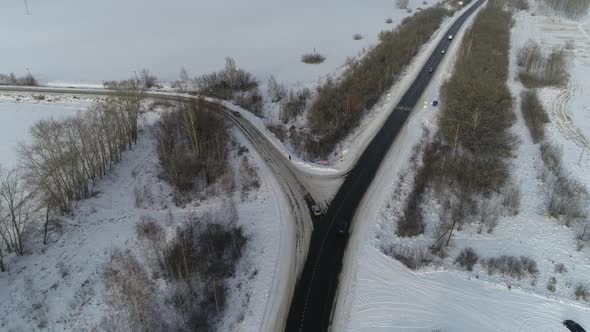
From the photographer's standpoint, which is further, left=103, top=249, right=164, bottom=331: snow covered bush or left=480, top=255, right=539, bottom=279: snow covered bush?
left=480, top=255, right=539, bottom=279: snow covered bush

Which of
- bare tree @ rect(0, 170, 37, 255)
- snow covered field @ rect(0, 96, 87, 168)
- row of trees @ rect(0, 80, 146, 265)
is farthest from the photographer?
snow covered field @ rect(0, 96, 87, 168)

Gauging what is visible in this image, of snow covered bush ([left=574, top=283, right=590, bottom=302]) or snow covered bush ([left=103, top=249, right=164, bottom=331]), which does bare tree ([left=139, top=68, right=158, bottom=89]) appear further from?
snow covered bush ([left=574, top=283, right=590, bottom=302])

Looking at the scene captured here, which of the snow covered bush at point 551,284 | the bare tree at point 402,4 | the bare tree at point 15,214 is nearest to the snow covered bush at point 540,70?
the snow covered bush at point 551,284

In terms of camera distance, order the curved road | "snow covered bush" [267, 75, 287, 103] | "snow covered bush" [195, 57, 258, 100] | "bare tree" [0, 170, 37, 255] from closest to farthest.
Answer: the curved road < "bare tree" [0, 170, 37, 255] < "snow covered bush" [267, 75, 287, 103] < "snow covered bush" [195, 57, 258, 100]

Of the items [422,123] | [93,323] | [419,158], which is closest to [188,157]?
[93,323]

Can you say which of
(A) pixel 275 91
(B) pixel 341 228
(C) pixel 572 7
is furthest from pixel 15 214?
(C) pixel 572 7

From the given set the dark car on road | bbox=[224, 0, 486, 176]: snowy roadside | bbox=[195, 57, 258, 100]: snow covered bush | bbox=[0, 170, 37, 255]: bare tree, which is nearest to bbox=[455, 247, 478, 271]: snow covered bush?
the dark car on road
